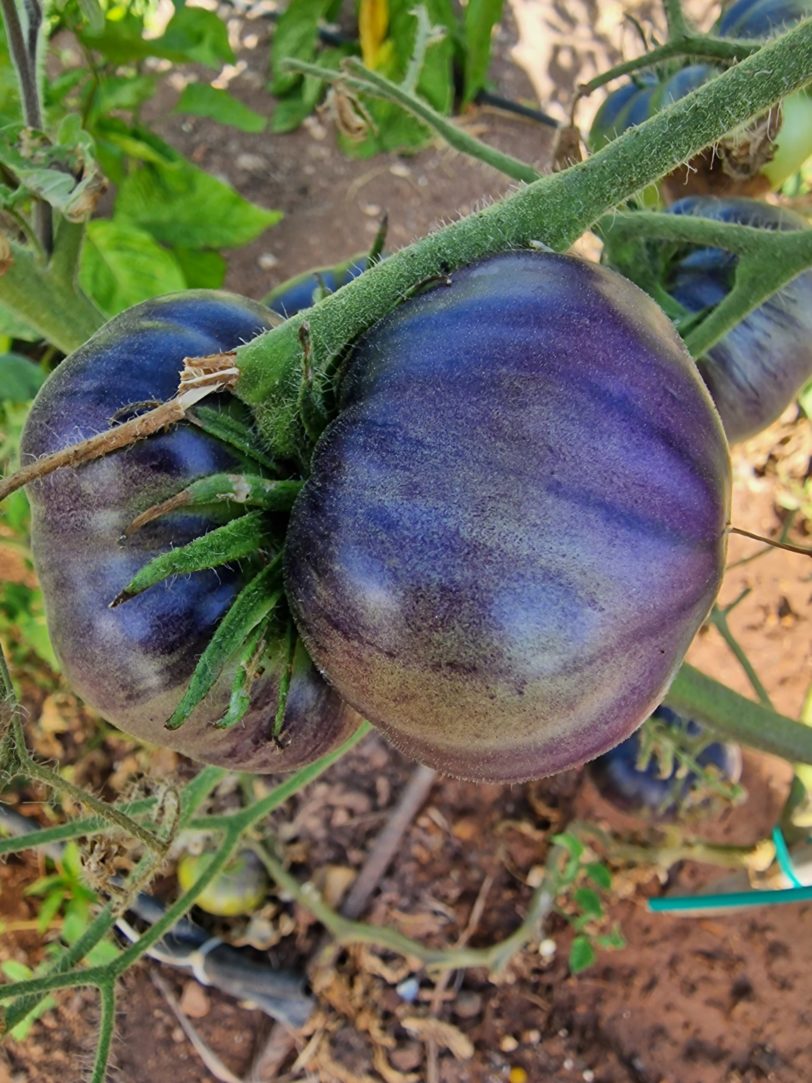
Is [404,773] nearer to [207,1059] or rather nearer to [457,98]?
[207,1059]

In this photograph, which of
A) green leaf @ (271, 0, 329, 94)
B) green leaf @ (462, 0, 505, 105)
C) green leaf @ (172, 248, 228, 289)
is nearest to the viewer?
green leaf @ (172, 248, 228, 289)

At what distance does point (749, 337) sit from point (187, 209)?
109cm

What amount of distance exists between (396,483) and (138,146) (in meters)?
1.42

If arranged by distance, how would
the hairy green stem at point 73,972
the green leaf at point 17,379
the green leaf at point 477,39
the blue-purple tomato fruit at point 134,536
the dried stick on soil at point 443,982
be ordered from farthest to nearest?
the green leaf at point 477,39 → the dried stick on soil at point 443,982 → the green leaf at point 17,379 → the hairy green stem at point 73,972 → the blue-purple tomato fruit at point 134,536

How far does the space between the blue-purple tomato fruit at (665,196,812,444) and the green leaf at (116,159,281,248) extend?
0.89m

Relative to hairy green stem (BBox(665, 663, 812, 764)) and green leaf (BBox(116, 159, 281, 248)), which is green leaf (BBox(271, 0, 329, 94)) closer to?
green leaf (BBox(116, 159, 281, 248))

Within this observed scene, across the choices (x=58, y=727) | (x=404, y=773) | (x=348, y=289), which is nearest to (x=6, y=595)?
(x=58, y=727)

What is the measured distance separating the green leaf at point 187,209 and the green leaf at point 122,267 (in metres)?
0.14

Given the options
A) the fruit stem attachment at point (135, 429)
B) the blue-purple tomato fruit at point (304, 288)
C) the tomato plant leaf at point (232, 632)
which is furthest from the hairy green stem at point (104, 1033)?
the blue-purple tomato fruit at point (304, 288)

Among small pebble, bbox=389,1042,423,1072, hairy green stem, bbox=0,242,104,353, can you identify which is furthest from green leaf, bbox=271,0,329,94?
small pebble, bbox=389,1042,423,1072

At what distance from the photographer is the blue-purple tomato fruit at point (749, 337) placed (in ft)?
3.57

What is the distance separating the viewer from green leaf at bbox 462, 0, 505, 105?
2.11 metres

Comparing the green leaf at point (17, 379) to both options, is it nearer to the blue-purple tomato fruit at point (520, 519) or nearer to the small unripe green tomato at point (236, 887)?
the small unripe green tomato at point (236, 887)

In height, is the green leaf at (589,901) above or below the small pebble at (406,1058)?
above
